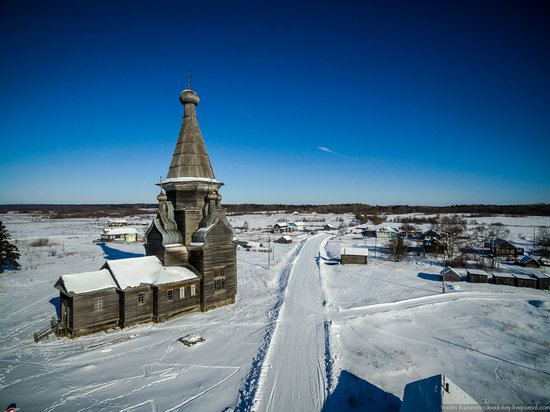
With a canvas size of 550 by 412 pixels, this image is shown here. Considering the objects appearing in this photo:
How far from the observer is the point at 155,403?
10.1 m

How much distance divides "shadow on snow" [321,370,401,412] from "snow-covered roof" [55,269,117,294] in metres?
12.4

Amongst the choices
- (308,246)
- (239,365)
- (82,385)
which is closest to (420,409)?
(239,365)

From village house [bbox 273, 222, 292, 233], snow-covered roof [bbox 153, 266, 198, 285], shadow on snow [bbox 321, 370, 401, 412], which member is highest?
snow-covered roof [bbox 153, 266, 198, 285]

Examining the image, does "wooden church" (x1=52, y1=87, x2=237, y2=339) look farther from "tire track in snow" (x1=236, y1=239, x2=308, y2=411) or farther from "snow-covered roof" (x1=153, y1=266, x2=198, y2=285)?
"tire track in snow" (x1=236, y1=239, x2=308, y2=411)

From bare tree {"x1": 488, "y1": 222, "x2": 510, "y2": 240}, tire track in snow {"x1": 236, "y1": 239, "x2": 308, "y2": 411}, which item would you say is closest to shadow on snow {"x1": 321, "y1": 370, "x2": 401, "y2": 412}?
tire track in snow {"x1": 236, "y1": 239, "x2": 308, "y2": 411}

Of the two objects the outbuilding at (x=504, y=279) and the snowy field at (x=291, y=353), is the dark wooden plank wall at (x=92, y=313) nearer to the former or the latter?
the snowy field at (x=291, y=353)

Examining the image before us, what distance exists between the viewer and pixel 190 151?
20.3m

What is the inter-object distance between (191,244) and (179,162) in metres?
5.75

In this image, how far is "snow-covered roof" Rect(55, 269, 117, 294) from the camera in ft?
48.6

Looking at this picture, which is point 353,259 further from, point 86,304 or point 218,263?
point 86,304

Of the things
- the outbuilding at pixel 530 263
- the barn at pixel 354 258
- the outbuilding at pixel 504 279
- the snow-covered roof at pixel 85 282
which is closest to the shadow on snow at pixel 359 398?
the snow-covered roof at pixel 85 282

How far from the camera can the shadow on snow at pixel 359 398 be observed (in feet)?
33.6

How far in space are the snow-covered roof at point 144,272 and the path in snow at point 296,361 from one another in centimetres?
689

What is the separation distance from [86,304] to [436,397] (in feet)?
51.9
